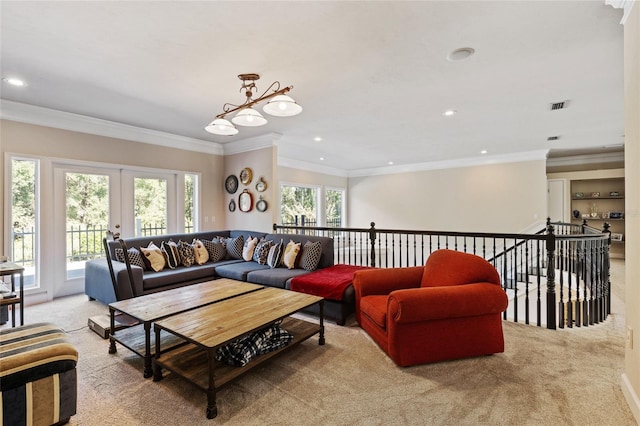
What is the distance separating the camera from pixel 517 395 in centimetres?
193

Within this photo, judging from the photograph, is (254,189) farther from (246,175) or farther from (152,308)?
(152,308)

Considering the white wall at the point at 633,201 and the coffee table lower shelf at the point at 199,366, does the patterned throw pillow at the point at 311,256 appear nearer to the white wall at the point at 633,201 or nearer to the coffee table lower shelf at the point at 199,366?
the coffee table lower shelf at the point at 199,366

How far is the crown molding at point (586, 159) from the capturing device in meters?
7.07

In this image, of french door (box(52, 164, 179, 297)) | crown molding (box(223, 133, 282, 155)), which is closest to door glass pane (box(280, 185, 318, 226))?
crown molding (box(223, 133, 282, 155))

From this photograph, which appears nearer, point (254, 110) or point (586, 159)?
point (254, 110)

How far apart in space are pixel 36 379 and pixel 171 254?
107 inches

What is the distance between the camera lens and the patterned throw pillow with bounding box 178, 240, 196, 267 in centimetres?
429

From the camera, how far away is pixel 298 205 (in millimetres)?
8242

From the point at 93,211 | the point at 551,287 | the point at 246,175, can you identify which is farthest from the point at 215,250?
the point at 551,287

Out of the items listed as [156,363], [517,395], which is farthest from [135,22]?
[517,395]

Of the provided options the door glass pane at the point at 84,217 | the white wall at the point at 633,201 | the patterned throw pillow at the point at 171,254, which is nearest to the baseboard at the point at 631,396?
the white wall at the point at 633,201

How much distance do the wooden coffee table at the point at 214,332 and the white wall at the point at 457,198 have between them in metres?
6.28

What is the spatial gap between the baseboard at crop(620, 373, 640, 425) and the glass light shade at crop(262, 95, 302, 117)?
9.78ft

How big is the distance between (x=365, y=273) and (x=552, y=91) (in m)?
2.97
